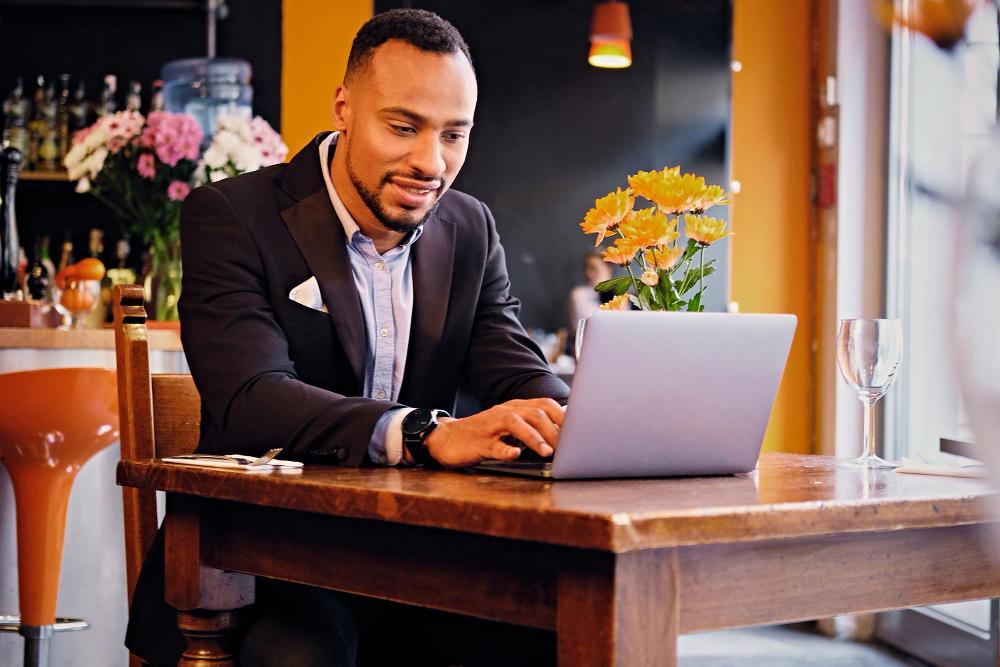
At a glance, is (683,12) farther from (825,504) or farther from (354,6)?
(825,504)

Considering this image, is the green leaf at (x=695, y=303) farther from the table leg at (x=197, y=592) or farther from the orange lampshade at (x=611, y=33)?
the orange lampshade at (x=611, y=33)

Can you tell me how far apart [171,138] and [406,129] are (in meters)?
1.61

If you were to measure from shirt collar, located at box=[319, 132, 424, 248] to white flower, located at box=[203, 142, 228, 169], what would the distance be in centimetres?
143

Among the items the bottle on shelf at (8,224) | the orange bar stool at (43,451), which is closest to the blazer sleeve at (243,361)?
the orange bar stool at (43,451)

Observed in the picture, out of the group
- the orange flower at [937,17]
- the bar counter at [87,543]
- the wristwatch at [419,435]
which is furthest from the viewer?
the bar counter at [87,543]

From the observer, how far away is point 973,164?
289 mm

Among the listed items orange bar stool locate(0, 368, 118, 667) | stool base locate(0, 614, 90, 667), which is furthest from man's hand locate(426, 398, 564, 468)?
stool base locate(0, 614, 90, 667)

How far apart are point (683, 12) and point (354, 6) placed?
1.20 m

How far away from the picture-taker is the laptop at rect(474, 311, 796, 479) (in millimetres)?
1004

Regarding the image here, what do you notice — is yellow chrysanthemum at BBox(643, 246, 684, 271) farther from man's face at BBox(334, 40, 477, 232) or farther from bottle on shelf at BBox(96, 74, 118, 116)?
bottle on shelf at BBox(96, 74, 118, 116)

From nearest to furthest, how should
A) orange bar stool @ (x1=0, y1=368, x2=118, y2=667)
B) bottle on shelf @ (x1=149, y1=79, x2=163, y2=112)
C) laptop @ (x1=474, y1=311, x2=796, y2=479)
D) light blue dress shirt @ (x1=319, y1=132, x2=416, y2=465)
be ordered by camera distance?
laptop @ (x1=474, y1=311, x2=796, y2=479), light blue dress shirt @ (x1=319, y1=132, x2=416, y2=465), orange bar stool @ (x1=0, y1=368, x2=118, y2=667), bottle on shelf @ (x1=149, y1=79, x2=163, y2=112)

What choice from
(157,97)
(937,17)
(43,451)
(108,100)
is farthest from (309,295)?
(108,100)

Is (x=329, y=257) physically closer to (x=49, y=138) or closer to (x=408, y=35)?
(x=408, y=35)

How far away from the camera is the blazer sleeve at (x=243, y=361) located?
1.27 metres
